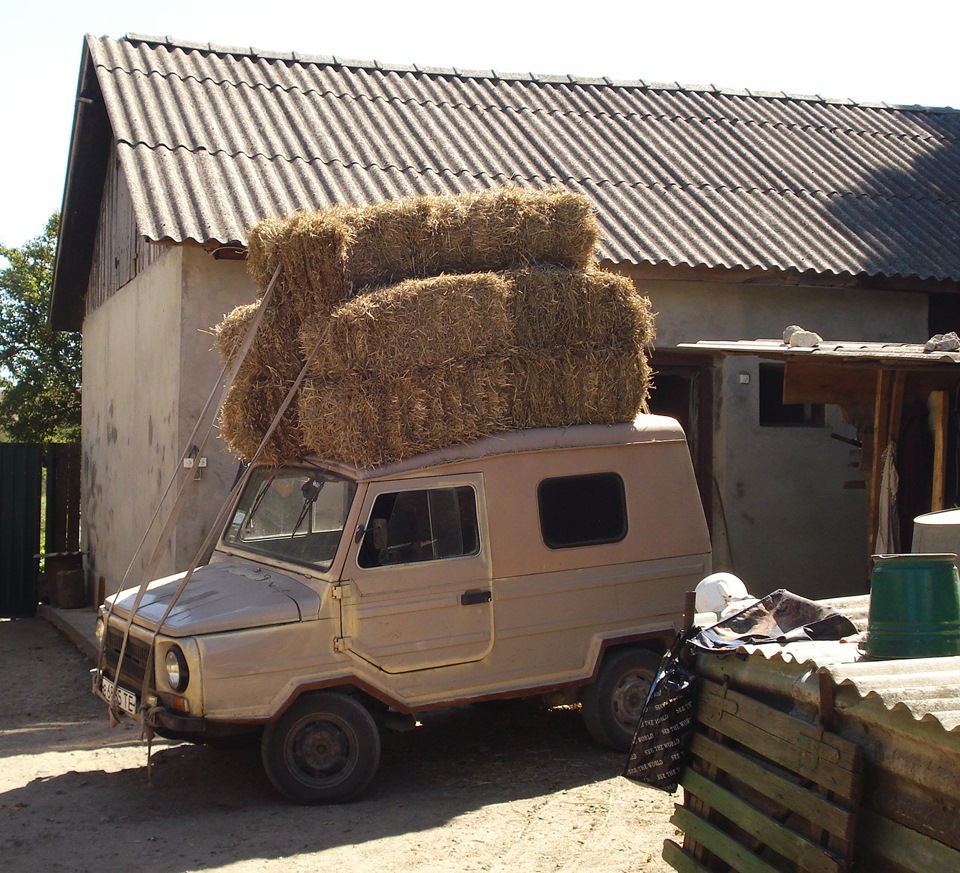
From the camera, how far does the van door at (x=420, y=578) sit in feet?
19.7

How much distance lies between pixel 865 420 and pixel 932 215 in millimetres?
5012

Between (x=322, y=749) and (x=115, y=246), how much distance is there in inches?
335

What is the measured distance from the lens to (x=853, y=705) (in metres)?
3.49

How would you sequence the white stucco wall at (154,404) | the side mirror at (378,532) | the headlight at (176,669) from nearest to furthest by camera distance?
the headlight at (176,669)
the side mirror at (378,532)
the white stucco wall at (154,404)

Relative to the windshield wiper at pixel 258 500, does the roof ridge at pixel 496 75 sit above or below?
above

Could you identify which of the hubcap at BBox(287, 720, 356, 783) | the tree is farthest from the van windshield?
the tree

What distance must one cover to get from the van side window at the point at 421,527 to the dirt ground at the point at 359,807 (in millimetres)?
1335

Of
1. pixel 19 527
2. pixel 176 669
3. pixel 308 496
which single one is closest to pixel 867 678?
pixel 176 669

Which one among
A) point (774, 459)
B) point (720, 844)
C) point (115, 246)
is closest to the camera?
point (720, 844)

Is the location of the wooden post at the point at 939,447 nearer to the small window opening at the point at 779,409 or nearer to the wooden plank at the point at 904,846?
the small window opening at the point at 779,409

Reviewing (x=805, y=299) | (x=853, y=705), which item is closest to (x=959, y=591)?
(x=853, y=705)

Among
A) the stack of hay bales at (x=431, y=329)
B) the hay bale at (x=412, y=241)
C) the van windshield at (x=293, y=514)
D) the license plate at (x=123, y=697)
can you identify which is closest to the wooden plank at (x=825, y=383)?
the stack of hay bales at (x=431, y=329)

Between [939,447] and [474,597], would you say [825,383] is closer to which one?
[939,447]

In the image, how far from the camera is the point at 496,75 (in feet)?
45.3
